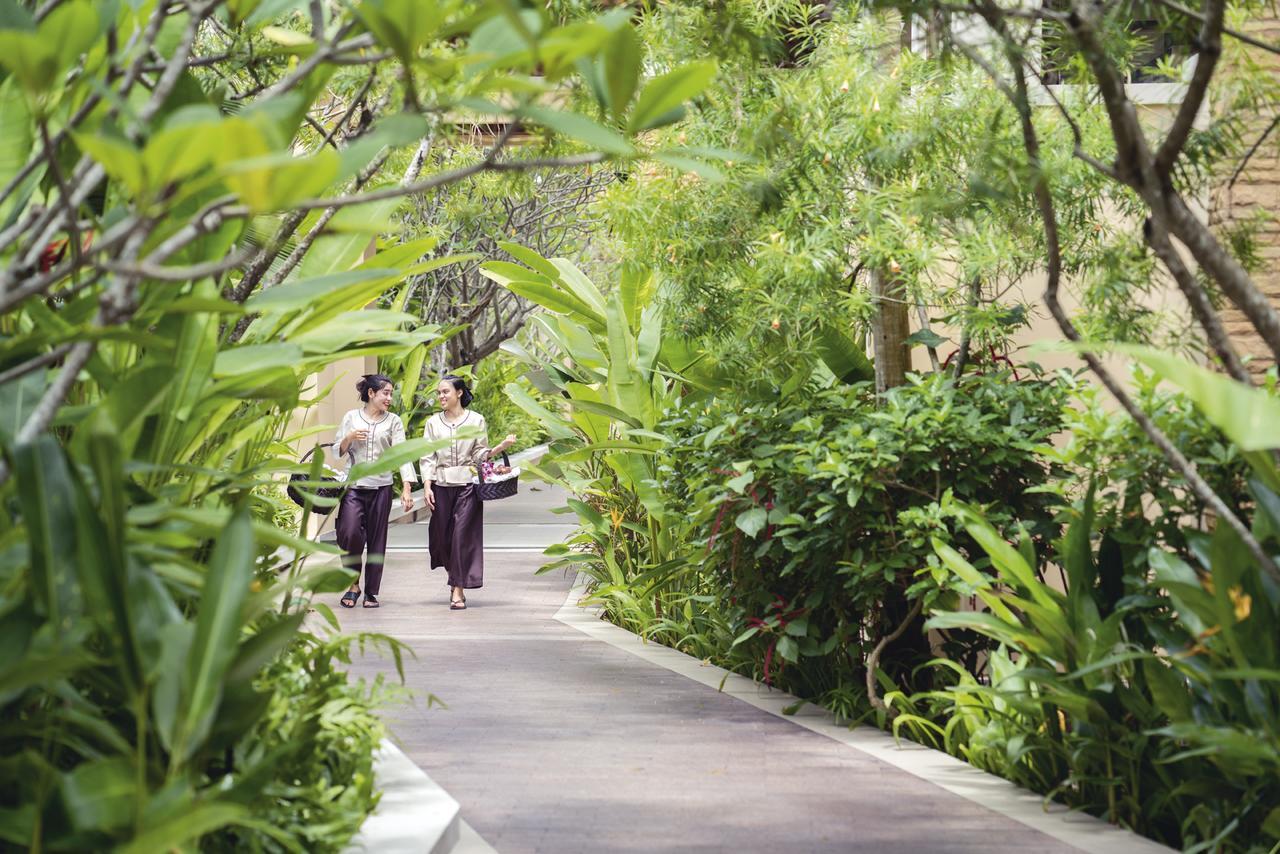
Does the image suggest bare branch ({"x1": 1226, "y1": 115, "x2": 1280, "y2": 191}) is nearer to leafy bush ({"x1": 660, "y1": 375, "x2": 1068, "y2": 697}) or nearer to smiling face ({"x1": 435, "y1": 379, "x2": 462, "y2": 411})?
leafy bush ({"x1": 660, "y1": 375, "x2": 1068, "y2": 697})

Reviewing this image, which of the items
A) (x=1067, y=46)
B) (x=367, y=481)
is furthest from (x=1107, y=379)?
(x=367, y=481)

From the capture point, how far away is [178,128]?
6.65ft

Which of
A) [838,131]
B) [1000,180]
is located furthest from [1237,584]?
[838,131]

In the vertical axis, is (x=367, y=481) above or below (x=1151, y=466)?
below

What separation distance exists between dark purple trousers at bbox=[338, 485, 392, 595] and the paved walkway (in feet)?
5.82

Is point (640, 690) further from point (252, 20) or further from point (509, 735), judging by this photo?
point (252, 20)

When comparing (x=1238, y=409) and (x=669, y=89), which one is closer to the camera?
(x=669, y=89)

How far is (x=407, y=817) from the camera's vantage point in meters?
5.19

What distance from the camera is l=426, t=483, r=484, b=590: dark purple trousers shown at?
40.2ft

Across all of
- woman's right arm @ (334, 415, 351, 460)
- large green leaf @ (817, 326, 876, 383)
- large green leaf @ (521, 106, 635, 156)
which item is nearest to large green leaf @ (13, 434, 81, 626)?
large green leaf @ (521, 106, 635, 156)

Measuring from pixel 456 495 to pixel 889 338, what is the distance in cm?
529

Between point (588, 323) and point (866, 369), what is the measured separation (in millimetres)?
3818

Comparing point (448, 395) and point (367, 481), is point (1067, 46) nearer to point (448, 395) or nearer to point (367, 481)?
point (448, 395)

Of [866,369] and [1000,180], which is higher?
[1000,180]
